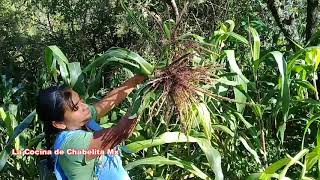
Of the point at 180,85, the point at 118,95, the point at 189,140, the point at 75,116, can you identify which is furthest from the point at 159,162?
the point at 180,85

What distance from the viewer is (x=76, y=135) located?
1.54 metres

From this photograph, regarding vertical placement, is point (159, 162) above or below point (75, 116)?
below

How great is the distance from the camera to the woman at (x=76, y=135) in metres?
1.53

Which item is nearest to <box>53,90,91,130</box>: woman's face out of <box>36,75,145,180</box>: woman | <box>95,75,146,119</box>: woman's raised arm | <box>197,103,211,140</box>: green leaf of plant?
<box>36,75,145,180</box>: woman

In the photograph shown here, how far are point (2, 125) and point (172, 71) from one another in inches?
72.4

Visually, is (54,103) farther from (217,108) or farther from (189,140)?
(217,108)

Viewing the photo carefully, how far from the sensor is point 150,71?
A: 1688mm

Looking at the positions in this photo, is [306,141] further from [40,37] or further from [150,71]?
[40,37]

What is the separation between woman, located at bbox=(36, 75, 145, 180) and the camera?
5.02ft

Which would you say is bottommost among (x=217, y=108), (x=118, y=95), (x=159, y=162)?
(x=159, y=162)

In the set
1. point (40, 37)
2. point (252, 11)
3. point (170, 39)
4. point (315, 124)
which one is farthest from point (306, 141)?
point (40, 37)

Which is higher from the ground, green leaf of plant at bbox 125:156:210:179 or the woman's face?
the woman's face

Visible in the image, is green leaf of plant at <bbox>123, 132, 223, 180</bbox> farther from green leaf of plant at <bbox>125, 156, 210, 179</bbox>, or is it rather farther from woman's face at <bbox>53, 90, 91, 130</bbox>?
woman's face at <bbox>53, 90, 91, 130</bbox>

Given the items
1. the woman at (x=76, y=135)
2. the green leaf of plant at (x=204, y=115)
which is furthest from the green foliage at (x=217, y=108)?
the woman at (x=76, y=135)
